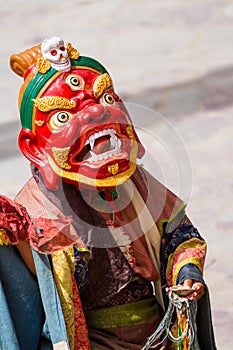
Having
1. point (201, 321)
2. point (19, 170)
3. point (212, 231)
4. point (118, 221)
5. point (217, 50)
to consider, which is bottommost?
point (201, 321)

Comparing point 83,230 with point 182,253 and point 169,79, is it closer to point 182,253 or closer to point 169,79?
point 182,253

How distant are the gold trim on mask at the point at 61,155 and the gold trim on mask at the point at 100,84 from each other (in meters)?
0.18

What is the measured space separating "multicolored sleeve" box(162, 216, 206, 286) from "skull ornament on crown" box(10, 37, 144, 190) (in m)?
0.28

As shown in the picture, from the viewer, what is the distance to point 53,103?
406 cm

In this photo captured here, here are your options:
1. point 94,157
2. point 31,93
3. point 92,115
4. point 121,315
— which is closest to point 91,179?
point 94,157

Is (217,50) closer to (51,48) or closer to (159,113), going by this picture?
(159,113)

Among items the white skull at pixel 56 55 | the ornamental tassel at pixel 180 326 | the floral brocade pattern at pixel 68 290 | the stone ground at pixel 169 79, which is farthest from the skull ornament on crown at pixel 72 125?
the stone ground at pixel 169 79

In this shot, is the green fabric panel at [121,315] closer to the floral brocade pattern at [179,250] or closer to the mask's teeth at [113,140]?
the floral brocade pattern at [179,250]

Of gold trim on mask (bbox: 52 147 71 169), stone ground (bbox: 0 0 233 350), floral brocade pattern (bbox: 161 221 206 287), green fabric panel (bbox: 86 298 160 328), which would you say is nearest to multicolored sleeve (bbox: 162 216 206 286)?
floral brocade pattern (bbox: 161 221 206 287)

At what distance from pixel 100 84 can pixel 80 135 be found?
0.17 m

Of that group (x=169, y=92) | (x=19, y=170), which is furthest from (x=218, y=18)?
(x=19, y=170)

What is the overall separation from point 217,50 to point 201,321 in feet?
11.0

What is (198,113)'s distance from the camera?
22.6ft

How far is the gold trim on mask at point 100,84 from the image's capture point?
4.10 metres
